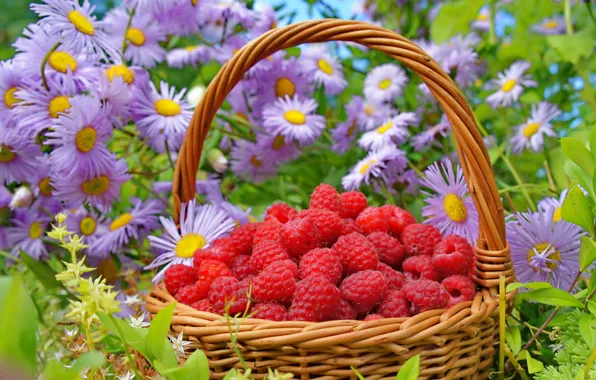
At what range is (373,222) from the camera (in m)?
0.75

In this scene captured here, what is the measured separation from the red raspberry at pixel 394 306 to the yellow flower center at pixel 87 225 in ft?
1.80

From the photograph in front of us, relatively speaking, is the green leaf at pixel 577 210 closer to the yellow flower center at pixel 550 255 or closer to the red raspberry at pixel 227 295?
the yellow flower center at pixel 550 255

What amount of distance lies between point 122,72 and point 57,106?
12 centimetres

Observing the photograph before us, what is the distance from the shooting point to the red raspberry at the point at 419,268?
69 centimetres

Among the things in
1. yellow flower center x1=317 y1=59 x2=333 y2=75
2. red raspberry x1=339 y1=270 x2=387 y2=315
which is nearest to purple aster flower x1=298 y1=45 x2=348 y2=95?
yellow flower center x1=317 y1=59 x2=333 y2=75

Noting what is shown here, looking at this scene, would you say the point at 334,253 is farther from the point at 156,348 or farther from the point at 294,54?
the point at 294,54

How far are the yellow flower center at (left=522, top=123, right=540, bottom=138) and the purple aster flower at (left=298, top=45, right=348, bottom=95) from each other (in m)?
0.38

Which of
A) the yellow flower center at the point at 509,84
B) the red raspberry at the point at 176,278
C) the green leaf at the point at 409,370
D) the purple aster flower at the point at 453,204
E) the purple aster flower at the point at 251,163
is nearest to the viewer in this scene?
the green leaf at the point at 409,370

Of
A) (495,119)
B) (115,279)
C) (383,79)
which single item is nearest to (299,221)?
(115,279)

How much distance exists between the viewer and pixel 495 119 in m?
1.59

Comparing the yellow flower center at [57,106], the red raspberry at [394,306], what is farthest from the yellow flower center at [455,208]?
the yellow flower center at [57,106]

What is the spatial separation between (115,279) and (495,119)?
105 cm

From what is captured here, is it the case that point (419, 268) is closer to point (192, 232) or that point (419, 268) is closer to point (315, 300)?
point (315, 300)

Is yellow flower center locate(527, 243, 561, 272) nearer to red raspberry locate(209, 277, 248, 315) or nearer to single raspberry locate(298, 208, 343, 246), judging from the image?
single raspberry locate(298, 208, 343, 246)
